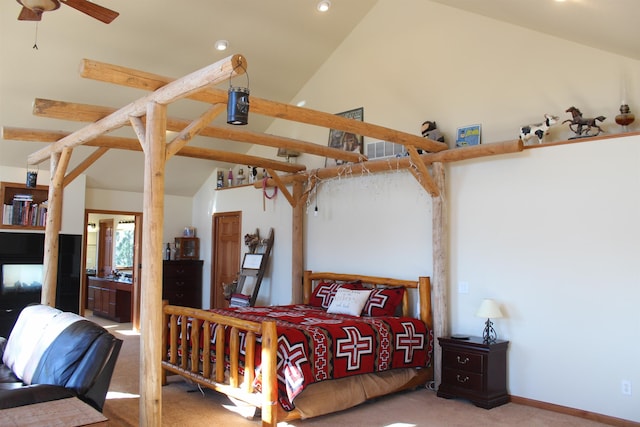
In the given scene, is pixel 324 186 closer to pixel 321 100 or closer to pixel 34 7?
pixel 321 100

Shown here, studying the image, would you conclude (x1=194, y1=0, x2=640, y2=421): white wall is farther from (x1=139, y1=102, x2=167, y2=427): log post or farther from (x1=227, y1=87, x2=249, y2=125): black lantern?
(x1=139, y1=102, x2=167, y2=427): log post

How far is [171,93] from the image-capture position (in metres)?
3.21

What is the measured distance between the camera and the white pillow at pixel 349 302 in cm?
541

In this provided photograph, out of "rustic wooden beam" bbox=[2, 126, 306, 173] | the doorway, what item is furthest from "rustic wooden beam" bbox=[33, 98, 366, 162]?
the doorway

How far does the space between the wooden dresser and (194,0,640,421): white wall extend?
3.04 m

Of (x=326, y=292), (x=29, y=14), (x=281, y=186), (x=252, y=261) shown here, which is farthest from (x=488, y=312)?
(x=29, y=14)

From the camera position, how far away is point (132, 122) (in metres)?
3.63

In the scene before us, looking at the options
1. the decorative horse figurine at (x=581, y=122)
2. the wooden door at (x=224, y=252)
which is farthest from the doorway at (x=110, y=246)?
the decorative horse figurine at (x=581, y=122)

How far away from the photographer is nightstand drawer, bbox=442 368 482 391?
461 cm

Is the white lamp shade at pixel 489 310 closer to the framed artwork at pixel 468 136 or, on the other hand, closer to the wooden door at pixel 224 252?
the framed artwork at pixel 468 136

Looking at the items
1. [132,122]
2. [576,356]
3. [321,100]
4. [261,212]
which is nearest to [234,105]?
[132,122]

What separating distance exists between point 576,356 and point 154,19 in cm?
500

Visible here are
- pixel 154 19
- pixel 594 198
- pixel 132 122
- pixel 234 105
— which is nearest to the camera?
pixel 234 105

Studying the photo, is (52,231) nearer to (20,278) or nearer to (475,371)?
(20,278)
